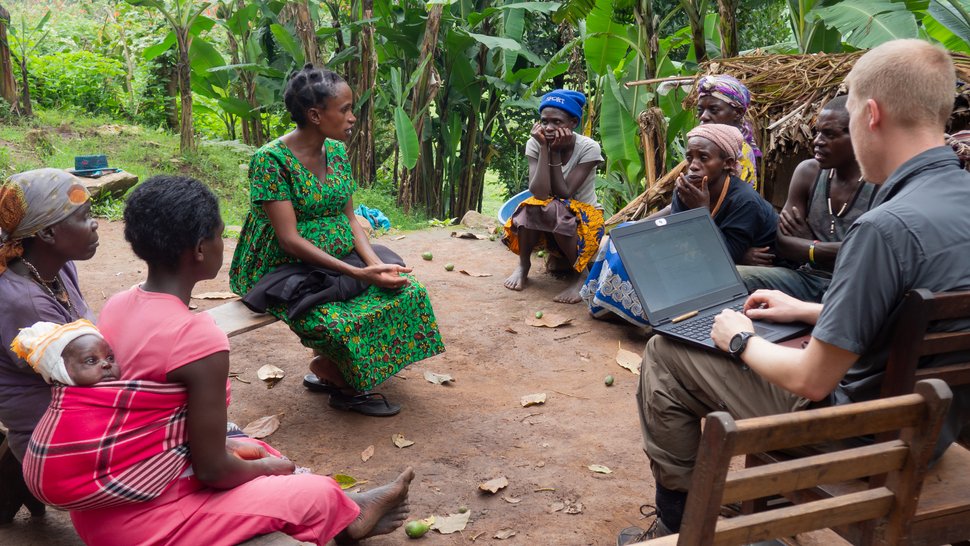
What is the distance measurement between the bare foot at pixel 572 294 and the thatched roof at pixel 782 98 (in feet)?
1.78

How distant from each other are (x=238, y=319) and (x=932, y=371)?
10.4 ft

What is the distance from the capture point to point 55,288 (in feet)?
9.50

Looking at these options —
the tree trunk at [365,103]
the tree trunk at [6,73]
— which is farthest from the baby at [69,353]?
the tree trunk at [6,73]

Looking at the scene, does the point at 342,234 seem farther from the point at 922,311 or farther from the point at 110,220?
the point at 110,220

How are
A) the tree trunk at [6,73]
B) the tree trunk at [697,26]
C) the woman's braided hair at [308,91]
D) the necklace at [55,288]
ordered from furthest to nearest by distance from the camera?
the tree trunk at [6,73], the tree trunk at [697,26], the woman's braided hair at [308,91], the necklace at [55,288]

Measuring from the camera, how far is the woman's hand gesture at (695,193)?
13.9ft

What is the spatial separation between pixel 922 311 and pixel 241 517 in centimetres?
193

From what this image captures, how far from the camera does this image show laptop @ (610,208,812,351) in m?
2.84

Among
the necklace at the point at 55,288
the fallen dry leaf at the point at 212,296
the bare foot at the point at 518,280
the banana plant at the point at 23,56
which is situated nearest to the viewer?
the necklace at the point at 55,288

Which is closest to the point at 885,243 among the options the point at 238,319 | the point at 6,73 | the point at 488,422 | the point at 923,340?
the point at 923,340

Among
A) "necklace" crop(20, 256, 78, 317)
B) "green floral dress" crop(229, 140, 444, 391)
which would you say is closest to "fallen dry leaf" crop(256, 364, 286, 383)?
"green floral dress" crop(229, 140, 444, 391)

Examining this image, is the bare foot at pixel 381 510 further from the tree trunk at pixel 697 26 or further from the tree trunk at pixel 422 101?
Result: the tree trunk at pixel 422 101

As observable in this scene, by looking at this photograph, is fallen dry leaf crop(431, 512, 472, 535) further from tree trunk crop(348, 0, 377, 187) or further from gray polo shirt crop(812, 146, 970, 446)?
tree trunk crop(348, 0, 377, 187)

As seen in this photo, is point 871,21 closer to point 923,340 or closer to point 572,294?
point 572,294
